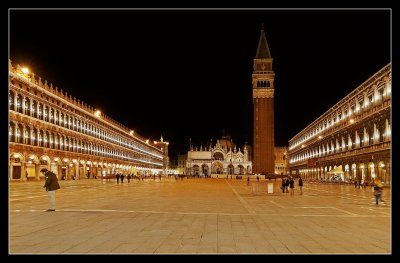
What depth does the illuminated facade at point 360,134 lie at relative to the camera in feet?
152

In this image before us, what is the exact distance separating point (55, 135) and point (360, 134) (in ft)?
156

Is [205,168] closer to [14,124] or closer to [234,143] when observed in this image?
[234,143]

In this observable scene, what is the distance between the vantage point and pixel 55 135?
6675 cm

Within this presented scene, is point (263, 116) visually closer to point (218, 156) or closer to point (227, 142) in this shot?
point (218, 156)

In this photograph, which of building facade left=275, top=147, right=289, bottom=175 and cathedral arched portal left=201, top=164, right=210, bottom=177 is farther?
building facade left=275, top=147, right=289, bottom=175

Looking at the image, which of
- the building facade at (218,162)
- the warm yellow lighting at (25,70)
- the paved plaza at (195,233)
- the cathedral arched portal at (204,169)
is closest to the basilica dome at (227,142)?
the building facade at (218,162)

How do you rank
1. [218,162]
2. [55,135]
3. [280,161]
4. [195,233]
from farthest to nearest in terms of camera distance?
[280,161] → [218,162] → [55,135] → [195,233]

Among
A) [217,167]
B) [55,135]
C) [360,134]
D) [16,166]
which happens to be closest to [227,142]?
[217,167]

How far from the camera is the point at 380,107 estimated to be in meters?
47.7

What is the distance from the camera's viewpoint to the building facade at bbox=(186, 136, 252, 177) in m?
169

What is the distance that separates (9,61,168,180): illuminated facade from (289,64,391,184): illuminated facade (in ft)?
139

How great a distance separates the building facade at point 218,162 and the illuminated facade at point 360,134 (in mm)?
80849

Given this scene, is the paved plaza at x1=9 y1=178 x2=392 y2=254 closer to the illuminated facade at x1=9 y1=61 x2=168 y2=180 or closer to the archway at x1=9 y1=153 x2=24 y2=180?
the archway at x1=9 y1=153 x2=24 y2=180

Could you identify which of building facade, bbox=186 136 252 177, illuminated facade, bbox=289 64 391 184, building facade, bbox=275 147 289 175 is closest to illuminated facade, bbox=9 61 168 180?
illuminated facade, bbox=289 64 391 184
